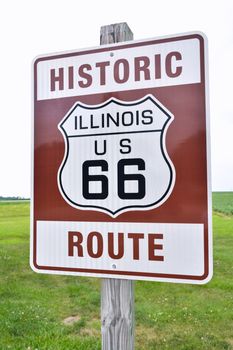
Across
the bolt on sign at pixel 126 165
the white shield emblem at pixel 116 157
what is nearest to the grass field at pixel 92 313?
the bolt on sign at pixel 126 165

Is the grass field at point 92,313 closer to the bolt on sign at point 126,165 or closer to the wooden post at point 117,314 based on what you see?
the wooden post at point 117,314

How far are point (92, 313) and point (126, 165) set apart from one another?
475cm

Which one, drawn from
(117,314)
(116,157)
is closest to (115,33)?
(116,157)

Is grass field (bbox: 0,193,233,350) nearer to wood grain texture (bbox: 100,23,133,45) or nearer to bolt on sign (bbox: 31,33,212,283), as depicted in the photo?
bolt on sign (bbox: 31,33,212,283)

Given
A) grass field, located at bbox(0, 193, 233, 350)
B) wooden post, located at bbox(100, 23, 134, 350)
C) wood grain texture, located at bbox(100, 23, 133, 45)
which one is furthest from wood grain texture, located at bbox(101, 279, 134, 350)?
grass field, located at bbox(0, 193, 233, 350)

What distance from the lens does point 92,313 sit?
20.1ft

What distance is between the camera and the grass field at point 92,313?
15.9ft

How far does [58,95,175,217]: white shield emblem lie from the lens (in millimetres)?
2033

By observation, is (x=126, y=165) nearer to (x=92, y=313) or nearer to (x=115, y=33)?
(x=115, y=33)

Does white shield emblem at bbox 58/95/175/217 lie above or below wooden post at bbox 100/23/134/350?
above

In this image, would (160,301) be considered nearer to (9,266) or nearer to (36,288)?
(36,288)

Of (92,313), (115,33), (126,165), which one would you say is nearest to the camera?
(126,165)

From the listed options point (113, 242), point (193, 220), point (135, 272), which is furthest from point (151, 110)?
point (135, 272)

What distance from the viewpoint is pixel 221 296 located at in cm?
730
